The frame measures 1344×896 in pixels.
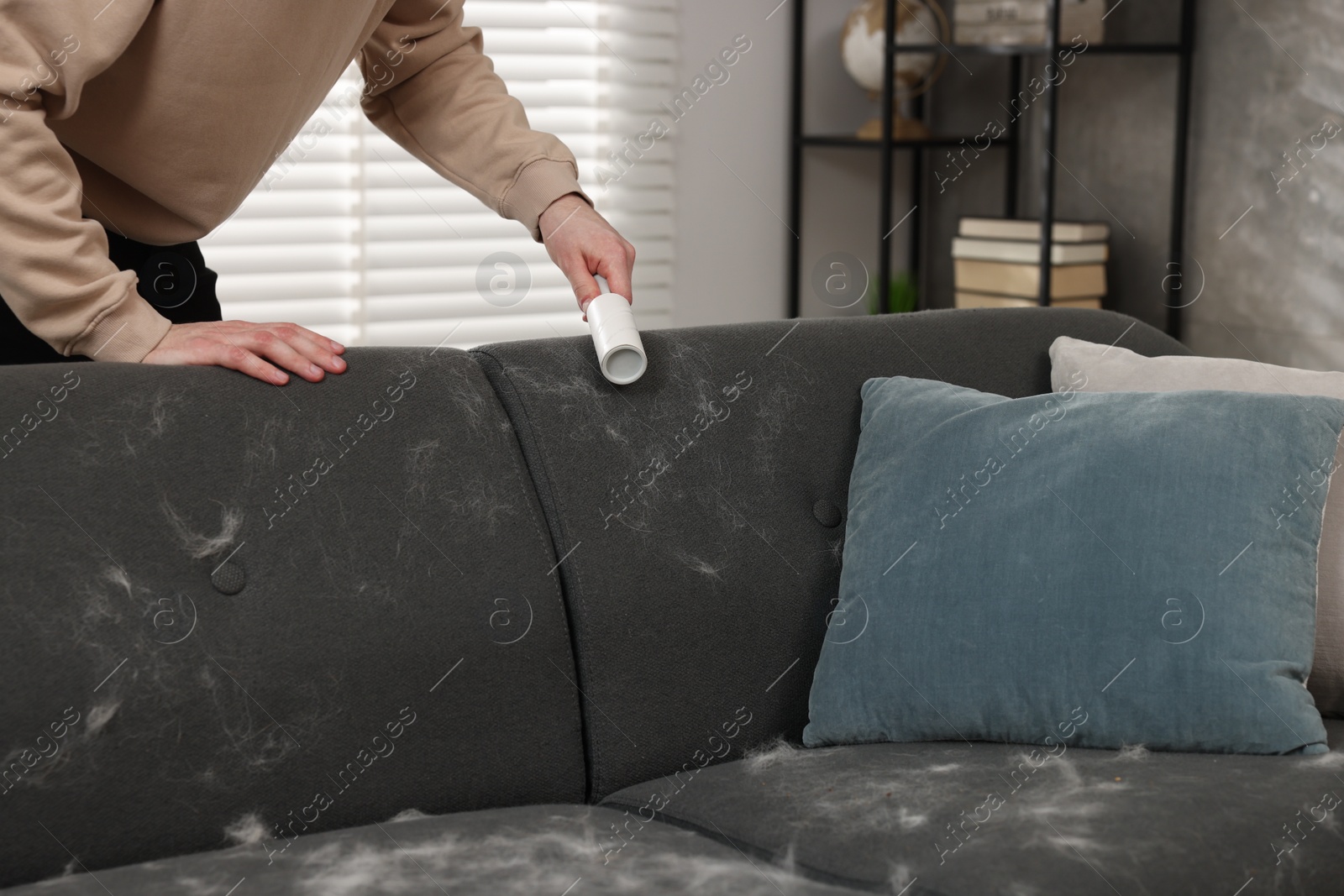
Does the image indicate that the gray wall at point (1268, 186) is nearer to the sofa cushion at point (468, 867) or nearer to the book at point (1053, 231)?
the book at point (1053, 231)

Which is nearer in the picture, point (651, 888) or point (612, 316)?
point (651, 888)

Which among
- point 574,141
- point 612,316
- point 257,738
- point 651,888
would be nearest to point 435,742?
point 257,738

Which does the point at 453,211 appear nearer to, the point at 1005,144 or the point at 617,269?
the point at 1005,144

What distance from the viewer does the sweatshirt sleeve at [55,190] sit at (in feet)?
3.84

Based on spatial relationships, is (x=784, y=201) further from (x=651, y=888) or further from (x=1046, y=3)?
(x=651, y=888)

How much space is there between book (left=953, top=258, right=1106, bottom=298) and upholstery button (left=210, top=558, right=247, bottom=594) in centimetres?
191

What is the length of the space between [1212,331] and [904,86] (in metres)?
0.88

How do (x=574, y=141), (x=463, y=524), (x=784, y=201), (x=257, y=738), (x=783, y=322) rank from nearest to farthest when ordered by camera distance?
(x=257, y=738)
(x=463, y=524)
(x=783, y=322)
(x=574, y=141)
(x=784, y=201)

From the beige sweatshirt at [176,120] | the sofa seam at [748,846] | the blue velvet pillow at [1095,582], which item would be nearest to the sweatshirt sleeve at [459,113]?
the beige sweatshirt at [176,120]

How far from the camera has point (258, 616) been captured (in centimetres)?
118

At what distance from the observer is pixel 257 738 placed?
1159mm

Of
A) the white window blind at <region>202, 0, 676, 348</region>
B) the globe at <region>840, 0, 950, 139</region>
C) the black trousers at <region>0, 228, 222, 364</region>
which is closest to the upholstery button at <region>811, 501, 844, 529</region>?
the black trousers at <region>0, 228, 222, 364</region>

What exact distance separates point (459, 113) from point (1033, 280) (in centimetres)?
146

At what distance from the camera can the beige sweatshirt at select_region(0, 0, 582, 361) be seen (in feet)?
3.90
